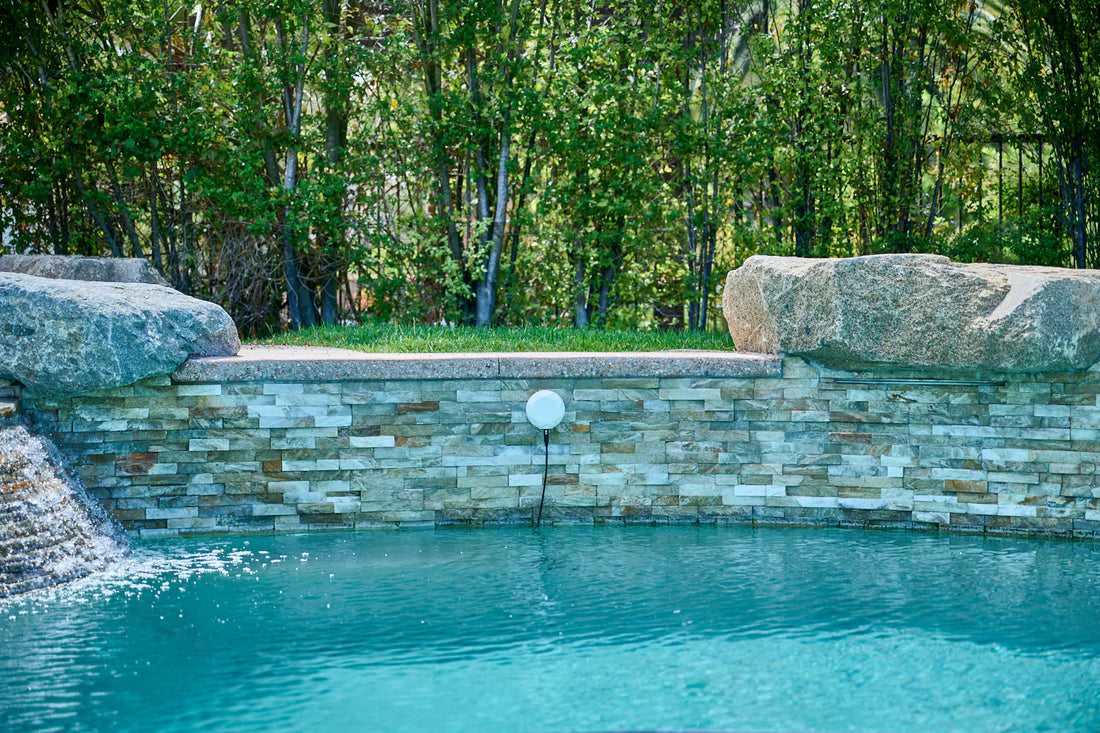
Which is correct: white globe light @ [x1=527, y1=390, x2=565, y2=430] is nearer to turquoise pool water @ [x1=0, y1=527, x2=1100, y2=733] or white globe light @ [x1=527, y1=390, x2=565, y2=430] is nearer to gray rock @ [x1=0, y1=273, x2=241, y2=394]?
turquoise pool water @ [x1=0, y1=527, x2=1100, y2=733]

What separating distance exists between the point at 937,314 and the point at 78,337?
4673 mm

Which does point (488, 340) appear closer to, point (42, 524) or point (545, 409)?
point (545, 409)

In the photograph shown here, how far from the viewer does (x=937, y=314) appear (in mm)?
5797

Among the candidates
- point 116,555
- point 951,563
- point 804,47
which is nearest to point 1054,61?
point 804,47

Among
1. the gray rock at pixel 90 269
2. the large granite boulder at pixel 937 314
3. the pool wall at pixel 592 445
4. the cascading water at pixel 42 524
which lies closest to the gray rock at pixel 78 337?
the pool wall at pixel 592 445

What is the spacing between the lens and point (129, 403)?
5.89 meters

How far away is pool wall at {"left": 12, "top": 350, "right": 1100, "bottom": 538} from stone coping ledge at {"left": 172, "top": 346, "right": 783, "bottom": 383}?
0.5 inches

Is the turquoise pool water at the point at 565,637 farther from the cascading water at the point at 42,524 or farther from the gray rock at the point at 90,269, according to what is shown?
the gray rock at the point at 90,269

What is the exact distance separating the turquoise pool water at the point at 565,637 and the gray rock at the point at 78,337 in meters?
1.01

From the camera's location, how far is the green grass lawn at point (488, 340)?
707 cm

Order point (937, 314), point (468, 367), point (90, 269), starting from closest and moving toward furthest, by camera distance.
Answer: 1. point (937, 314)
2. point (468, 367)
3. point (90, 269)

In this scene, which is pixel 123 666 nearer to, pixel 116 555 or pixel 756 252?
pixel 116 555

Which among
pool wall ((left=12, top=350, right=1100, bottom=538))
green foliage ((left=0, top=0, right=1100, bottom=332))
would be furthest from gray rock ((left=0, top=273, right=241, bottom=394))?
green foliage ((left=0, top=0, right=1100, bottom=332))

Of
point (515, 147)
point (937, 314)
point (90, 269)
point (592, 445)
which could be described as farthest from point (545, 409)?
point (515, 147)
